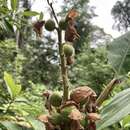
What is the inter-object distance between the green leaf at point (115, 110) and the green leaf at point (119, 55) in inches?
2.0

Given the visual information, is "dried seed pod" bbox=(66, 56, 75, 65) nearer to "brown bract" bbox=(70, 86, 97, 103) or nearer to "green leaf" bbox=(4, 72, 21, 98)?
"brown bract" bbox=(70, 86, 97, 103)

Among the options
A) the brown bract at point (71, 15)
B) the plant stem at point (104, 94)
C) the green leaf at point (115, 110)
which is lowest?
the green leaf at point (115, 110)

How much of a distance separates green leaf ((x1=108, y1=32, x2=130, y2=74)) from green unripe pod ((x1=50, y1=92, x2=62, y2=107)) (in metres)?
0.11

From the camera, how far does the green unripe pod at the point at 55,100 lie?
72cm

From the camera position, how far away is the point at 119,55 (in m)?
0.79

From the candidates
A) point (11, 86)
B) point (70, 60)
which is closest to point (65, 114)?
point (70, 60)

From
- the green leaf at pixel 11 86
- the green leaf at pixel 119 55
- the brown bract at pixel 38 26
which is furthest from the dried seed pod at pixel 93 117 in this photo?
the green leaf at pixel 11 86

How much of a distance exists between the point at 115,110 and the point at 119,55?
4.3 inches

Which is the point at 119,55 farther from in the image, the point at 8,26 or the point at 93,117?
the point at 8,26

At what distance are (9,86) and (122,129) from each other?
34 centimetres

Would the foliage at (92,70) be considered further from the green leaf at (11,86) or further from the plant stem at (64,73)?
the plant stem at (64,73)

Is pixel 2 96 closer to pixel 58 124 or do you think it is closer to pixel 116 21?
pixel 58 124

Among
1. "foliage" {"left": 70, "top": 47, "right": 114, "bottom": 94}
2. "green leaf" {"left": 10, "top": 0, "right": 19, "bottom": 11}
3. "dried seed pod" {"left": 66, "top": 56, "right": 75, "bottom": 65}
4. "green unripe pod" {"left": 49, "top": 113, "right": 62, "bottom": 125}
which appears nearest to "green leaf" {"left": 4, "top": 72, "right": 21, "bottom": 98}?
"green leaf" {"left": 10, "top": 0, "right": 19, "bottom": 11}

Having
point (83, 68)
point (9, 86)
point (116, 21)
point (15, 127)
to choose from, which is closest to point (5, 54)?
point (9, 86)
